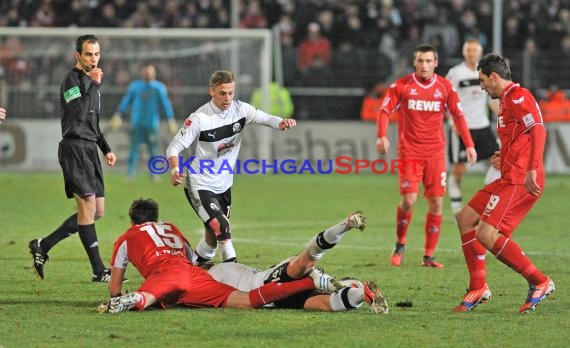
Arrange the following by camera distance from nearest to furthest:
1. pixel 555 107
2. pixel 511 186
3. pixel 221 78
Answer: pixel 511 186, pixel 221 78, pixel 555 107

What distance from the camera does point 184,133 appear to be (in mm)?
9805

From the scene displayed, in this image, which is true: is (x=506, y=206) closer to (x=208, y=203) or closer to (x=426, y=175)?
(x=208, y=203)

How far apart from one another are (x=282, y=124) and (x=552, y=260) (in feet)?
12.3

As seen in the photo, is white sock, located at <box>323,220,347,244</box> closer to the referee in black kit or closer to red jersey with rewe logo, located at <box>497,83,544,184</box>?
red jersey with rewe logo, located at <box>497,83,544,184</box>

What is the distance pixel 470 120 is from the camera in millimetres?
15930

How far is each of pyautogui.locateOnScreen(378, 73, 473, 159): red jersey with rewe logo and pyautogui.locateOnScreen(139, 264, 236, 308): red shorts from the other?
3753 millimetres

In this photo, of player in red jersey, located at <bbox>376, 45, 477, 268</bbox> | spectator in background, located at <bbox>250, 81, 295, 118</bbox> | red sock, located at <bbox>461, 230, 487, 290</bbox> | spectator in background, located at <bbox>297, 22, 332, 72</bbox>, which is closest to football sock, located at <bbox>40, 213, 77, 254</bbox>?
player in red jersey, located at <bbox>376, 45, 477, 268</bbox>

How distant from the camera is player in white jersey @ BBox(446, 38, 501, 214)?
1536 centimetres

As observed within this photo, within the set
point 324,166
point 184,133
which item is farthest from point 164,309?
point 324,166

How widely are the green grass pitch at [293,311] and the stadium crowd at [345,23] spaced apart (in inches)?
259

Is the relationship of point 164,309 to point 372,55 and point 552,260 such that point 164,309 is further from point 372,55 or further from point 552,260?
point 372,55

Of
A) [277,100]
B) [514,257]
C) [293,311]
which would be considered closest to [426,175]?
[514,257]

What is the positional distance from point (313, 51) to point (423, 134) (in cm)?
1527

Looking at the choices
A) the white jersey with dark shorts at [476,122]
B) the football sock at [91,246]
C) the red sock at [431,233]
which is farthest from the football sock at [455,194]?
the football sock at [91,246]
